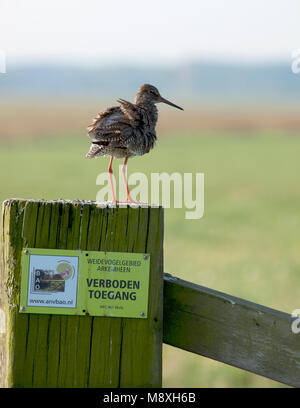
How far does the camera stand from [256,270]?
17.8 m

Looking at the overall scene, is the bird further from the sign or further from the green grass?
the green grass

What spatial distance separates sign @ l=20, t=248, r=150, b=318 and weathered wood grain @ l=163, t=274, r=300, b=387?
0.79ft

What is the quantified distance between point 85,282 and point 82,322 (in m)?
0.19

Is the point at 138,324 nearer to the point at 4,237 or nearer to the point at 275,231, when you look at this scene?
the point at 4,237

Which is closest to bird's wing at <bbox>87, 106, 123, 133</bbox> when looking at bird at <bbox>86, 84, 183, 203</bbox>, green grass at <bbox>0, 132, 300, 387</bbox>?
bird at <bbox>86, 84, 183, 203</bbox>

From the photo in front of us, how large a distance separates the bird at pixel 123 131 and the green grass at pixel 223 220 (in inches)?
198

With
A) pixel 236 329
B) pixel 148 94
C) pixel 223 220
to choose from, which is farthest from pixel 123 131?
pixel 223 220

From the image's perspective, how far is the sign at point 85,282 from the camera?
3.33 meters

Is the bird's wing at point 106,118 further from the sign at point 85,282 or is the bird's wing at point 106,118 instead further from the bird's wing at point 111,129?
the sign at point 85,282

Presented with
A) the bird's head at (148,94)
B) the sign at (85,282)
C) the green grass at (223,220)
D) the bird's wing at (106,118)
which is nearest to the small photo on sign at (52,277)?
the sign at (85,282)

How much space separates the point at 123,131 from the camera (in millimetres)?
5500

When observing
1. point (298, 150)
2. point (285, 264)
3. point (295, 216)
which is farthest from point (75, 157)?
point (285, 264)

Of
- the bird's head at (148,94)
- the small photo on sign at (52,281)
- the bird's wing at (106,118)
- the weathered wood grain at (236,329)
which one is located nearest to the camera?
Result: the small photo on sign at (52,281)

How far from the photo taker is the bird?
5387 millimetres
